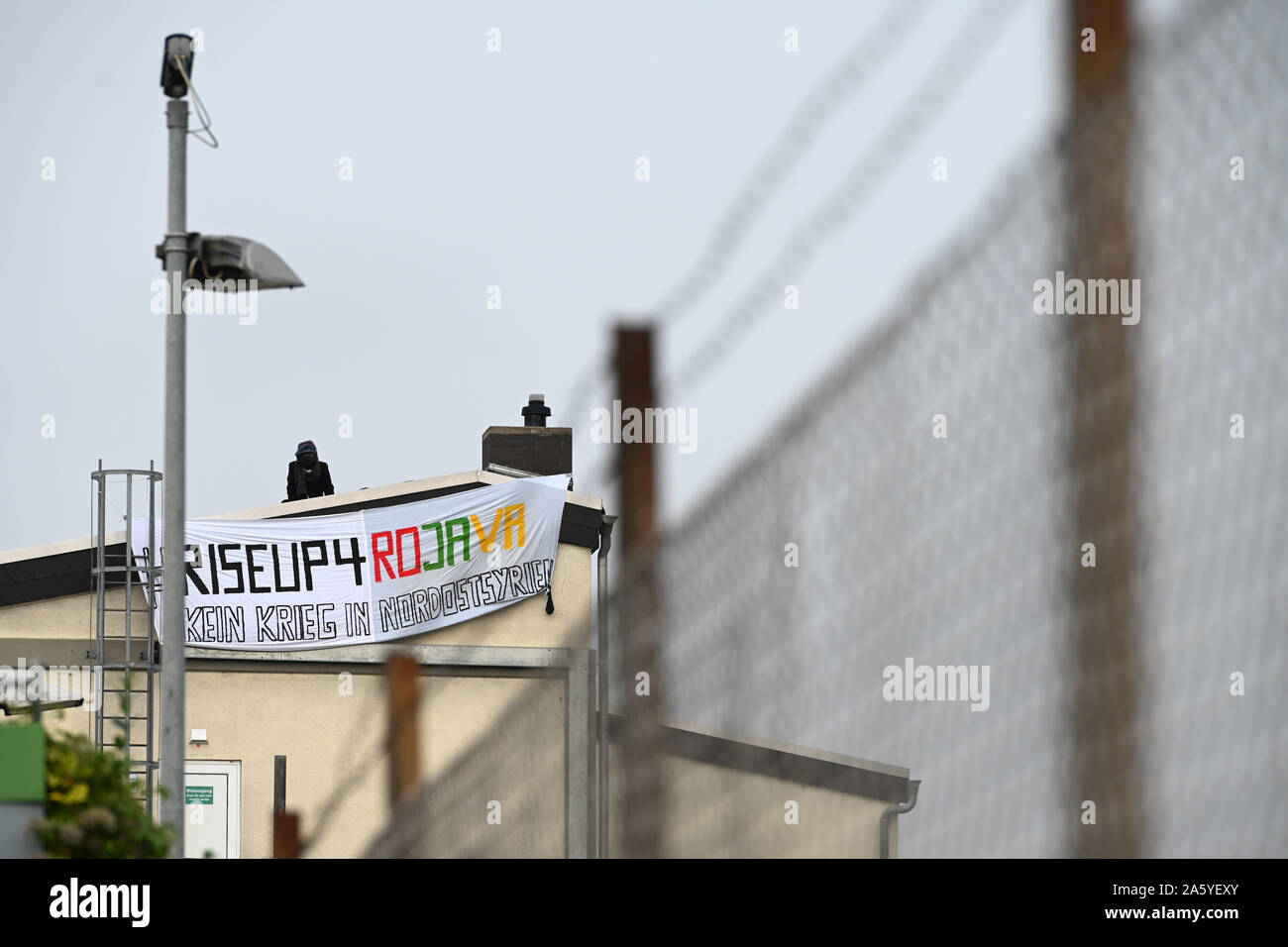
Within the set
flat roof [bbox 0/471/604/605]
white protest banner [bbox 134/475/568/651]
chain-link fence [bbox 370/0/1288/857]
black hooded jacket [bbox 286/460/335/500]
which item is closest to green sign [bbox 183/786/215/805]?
white protest banner [bbox 134/475/568/651]

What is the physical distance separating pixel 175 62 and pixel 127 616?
14211mm

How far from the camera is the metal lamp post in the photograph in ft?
23.9

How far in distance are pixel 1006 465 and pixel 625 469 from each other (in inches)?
56.7

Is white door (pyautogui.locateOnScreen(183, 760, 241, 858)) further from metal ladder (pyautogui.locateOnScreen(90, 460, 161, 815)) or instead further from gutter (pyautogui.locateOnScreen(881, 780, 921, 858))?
gutter (pyautogui.locateOnScreen(881, 780, 921, 858))

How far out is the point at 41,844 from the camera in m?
5.61

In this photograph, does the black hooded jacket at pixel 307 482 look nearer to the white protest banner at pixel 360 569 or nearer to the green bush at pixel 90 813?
the white protest banner at pixel 360 569

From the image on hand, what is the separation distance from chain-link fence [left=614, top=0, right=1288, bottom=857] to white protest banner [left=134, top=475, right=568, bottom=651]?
773 inches

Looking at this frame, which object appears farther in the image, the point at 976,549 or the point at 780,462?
the point at 780,462

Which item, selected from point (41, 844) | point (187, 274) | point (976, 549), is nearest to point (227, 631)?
point (187, 274)

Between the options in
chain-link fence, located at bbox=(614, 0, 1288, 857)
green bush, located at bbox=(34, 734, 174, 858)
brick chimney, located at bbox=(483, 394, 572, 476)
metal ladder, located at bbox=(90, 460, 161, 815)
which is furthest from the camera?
brick chimney, located at bbox=(483, 394, 572, 476)

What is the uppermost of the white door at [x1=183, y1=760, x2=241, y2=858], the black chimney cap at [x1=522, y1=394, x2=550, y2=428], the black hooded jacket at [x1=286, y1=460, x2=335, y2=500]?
the black chimney cap at [x1=522, y1=394, x2=550, y2=428]

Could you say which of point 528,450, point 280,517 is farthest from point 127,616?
point 528,450

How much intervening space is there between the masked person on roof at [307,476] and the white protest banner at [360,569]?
69.7 inches
